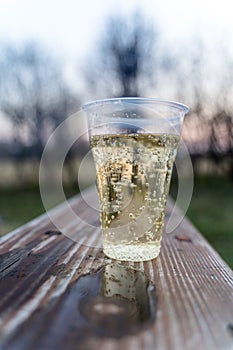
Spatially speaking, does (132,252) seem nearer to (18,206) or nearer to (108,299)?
(108,299)

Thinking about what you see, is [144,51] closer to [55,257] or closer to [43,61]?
[43,61]

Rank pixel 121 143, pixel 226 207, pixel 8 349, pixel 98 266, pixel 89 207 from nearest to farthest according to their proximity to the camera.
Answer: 1. pixel 8 349
2. pixel 98 266
3. pixel 121 143
4. pixel 89 207
5. pixel 226 207

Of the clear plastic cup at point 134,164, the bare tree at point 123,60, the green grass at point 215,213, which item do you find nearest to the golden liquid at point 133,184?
the clear plastic cup at point 134,164

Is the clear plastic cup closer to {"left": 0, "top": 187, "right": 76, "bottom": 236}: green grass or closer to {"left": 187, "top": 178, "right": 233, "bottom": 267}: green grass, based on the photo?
{"left": 187, "top": 178, "right": 233, "bottom": 267}: green grass

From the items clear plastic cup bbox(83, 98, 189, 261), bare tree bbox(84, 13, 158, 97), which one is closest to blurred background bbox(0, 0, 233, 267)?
bare tree bbox(84, 13, 158, 97)

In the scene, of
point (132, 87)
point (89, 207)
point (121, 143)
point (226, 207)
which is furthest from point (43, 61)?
point (121, 143)

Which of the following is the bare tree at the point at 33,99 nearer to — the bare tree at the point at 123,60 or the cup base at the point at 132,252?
the bare tree at the point at 123,60
